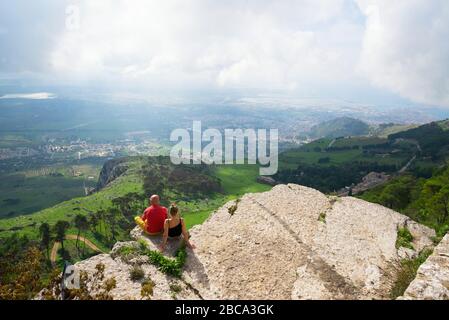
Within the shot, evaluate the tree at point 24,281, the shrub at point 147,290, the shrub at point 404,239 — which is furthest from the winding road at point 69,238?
the shrub at point 404,239

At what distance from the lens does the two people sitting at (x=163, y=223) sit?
18.2 m

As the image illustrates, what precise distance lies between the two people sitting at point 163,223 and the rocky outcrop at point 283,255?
566mm

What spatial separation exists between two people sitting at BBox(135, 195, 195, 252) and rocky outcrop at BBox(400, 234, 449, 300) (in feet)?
34.7

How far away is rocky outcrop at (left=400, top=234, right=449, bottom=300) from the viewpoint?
13031 mm

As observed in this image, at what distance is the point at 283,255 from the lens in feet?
59.0

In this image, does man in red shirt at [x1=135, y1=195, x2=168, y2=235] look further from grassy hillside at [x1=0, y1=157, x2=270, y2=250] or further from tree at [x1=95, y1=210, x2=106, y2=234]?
tree at [x1=95, y1=210, x2=106, y2=234]

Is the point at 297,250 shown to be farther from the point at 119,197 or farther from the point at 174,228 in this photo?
the point at 119,197

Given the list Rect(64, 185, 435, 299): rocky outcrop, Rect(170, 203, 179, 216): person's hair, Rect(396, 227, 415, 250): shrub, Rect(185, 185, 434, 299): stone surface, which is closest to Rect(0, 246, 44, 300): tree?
Rect(64, 185, 435, 299): rocky outcrop

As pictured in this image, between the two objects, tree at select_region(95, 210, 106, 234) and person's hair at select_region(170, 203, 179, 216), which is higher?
person's hair at select_region(170, 203, 179, 216)

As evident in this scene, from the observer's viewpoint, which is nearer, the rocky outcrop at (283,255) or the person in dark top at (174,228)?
the rocky outcrop at (283,255)

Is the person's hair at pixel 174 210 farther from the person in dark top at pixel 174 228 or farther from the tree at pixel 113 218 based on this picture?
the tree at pixel 113 218
